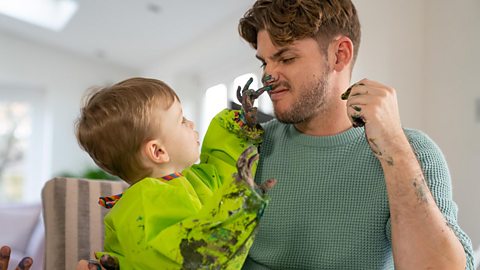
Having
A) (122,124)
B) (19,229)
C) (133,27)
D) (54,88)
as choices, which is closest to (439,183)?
(122,124)

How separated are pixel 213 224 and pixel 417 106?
8.71 feet

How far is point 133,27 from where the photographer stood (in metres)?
5.35

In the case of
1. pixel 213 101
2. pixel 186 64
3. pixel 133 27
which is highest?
pixel 133 27

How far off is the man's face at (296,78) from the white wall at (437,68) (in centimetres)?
179

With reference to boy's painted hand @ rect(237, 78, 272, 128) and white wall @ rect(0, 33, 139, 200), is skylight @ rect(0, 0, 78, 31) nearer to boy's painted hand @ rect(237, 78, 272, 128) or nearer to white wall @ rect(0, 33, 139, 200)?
white wall @ rect(0, 33, 139, 200)

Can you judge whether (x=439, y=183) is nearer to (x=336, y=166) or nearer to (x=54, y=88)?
(x=336, y=166)

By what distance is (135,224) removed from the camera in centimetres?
100

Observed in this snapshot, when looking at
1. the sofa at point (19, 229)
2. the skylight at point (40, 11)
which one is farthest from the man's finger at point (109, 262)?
the skylight at point (40, 11)

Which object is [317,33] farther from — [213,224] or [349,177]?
[213,224]

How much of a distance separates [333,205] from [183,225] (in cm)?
47

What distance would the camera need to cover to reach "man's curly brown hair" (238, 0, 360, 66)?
1.40 meters

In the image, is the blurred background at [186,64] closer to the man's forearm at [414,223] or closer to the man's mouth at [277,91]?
the man's mouth at [277,91]

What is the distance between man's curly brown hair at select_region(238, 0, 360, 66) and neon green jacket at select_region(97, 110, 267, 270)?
471 millimetres

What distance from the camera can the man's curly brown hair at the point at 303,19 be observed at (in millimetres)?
1396
